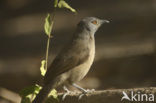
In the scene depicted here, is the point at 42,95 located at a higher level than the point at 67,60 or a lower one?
lower

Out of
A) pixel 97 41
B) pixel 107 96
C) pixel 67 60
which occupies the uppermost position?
pixel 67 60

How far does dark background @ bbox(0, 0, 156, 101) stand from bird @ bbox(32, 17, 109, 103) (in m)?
2.35

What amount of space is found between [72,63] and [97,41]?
5080 mm

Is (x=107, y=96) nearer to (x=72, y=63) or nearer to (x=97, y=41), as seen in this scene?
(x=72, y=63)

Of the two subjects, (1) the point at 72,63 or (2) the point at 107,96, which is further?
(1) the point at 72,63

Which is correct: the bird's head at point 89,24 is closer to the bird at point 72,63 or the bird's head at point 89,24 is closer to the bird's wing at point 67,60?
the bird at point 72,63

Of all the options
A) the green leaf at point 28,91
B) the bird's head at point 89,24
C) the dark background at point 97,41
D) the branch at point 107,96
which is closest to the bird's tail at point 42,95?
the green leaf at point 28,91

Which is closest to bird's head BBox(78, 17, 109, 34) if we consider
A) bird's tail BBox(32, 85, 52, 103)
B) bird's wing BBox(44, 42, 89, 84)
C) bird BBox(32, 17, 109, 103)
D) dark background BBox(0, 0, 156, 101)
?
bird BBox(32, 17, 109, 103)

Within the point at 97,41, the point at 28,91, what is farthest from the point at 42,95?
the point at 97,41

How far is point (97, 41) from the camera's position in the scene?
10797 millimetres

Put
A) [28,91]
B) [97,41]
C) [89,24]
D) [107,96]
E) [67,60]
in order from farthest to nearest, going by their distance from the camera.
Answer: [97,41], [89,24], [67,60], [28,91], [107,96]

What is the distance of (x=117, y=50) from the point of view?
1004 centimetres

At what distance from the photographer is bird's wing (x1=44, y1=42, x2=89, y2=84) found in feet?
18.1

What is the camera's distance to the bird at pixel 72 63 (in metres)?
5.49
